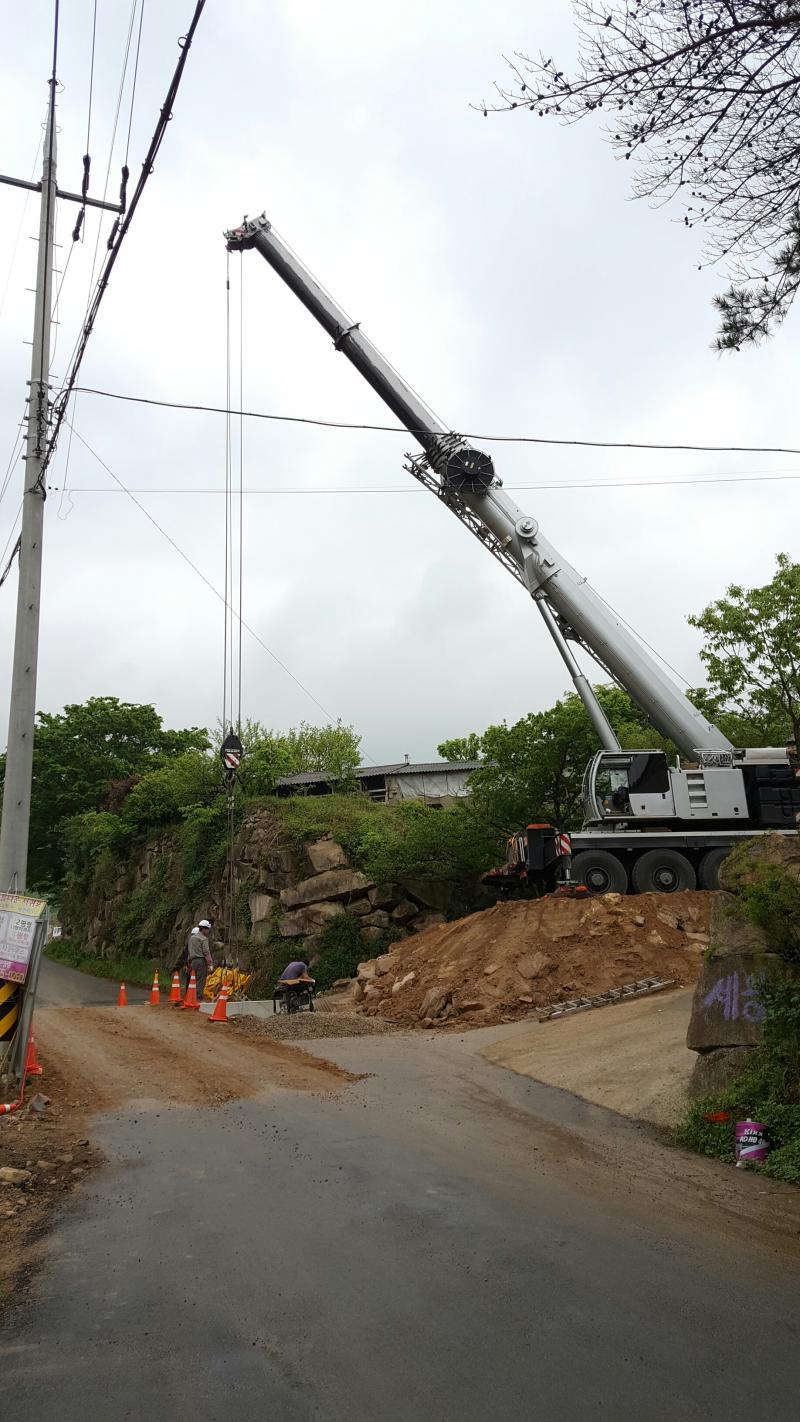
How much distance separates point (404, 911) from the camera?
25.7m

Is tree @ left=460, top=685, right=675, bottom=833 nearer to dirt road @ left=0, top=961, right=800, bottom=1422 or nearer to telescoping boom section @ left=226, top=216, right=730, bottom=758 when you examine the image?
telescoping boom section @ left=226, top=216, right=730, bottom=758

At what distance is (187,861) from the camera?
31.6 m

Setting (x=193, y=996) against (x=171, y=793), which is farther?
(x=171, y=793)

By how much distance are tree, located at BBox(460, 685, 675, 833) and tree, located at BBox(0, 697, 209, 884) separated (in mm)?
23773

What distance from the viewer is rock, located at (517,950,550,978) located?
16609 millimetres

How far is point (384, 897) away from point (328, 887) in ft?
5.29

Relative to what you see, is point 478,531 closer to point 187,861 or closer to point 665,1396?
point 187,861

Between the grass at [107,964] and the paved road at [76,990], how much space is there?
322 millimetres

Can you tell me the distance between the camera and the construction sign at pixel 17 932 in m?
9.24

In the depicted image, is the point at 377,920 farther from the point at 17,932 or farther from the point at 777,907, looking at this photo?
the point at 777,907

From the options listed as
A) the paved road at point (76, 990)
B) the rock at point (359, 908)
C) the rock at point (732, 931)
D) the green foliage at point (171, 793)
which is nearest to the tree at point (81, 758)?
the green foliage at point (171, 793)

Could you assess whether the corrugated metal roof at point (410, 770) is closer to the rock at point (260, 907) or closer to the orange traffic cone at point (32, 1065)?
the rock at point (260, 907)

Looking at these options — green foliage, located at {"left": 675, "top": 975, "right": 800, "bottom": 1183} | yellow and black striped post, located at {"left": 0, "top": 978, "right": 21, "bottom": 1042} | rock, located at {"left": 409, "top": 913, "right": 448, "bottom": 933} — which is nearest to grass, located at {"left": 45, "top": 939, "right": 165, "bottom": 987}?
rock, located at {"left": 409, "top": 913, "right": 448, "bottom": 933}

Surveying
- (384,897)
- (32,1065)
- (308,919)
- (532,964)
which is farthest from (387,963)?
(32,1065)
